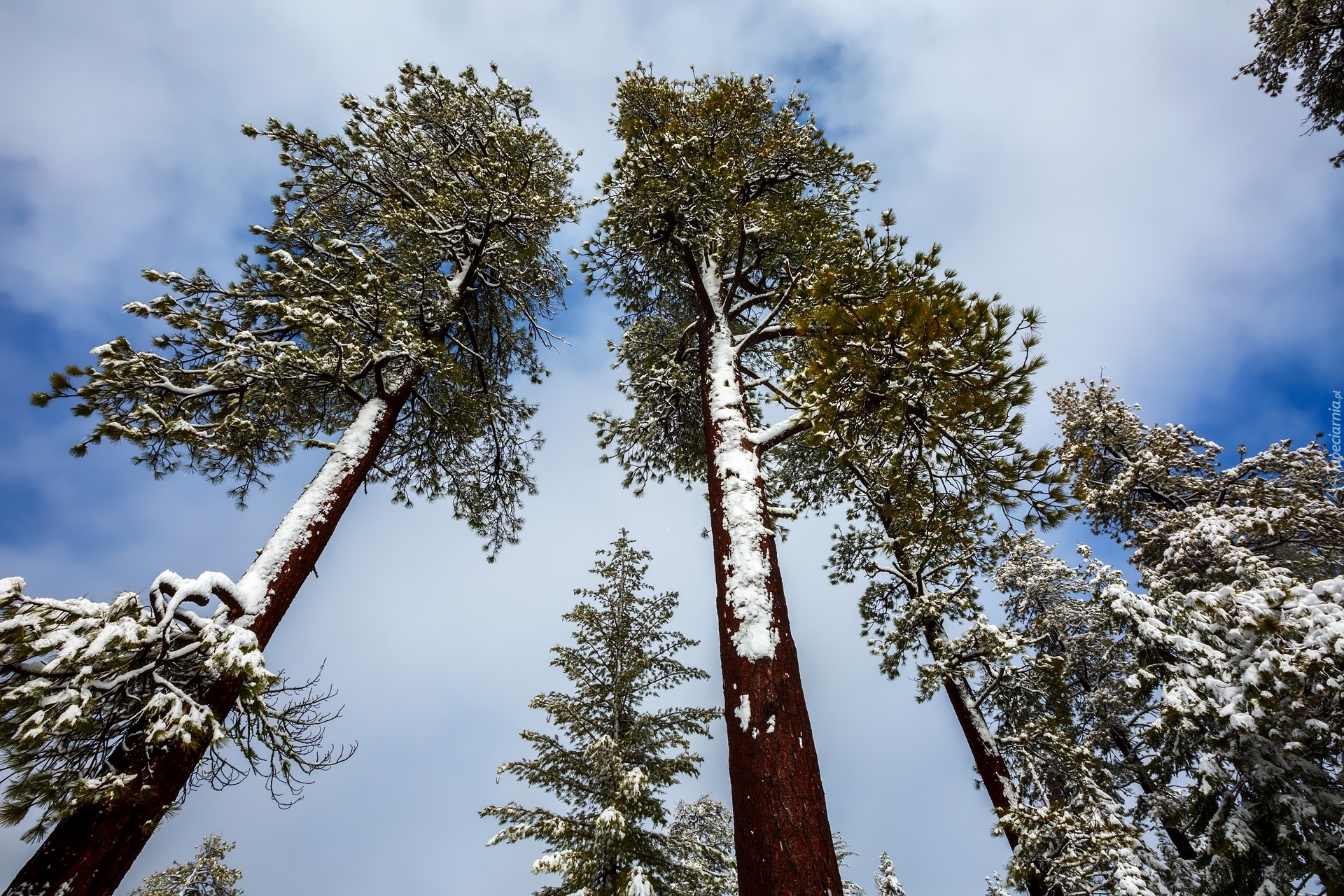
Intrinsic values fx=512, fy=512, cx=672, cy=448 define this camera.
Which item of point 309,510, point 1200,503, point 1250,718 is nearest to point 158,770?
point 309,510

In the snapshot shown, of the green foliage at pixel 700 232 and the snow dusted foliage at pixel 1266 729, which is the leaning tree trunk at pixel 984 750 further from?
the green foliage at pixel 700 232

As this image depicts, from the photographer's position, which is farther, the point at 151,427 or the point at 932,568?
the point at 932,568

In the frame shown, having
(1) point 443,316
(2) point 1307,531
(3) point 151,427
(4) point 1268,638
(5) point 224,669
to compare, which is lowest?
(5) point 224,669

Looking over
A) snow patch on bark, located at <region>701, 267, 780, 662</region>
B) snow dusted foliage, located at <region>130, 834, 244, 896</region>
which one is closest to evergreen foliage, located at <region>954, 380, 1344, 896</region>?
snow patch on bark, located at <region>701, 267, 780, 662</region>

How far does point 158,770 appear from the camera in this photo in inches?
152

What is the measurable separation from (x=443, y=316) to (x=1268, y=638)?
11.5m

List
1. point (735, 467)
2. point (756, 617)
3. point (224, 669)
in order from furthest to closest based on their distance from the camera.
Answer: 1. point (735, 467)
2. point (756, 617)
3. point (224, 669)

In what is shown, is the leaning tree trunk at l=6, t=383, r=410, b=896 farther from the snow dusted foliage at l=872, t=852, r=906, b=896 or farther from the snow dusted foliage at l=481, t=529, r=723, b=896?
the snow dusted foliage at l=872, t=852, r=906, b=896

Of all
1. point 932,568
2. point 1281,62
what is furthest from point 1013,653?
point 1281,62

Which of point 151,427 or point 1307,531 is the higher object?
point 1307,531

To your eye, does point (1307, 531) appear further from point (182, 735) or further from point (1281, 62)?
point (182, 735)

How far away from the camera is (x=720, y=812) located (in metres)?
24.1

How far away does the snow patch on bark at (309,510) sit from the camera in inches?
196

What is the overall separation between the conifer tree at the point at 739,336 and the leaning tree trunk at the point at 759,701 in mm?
11
